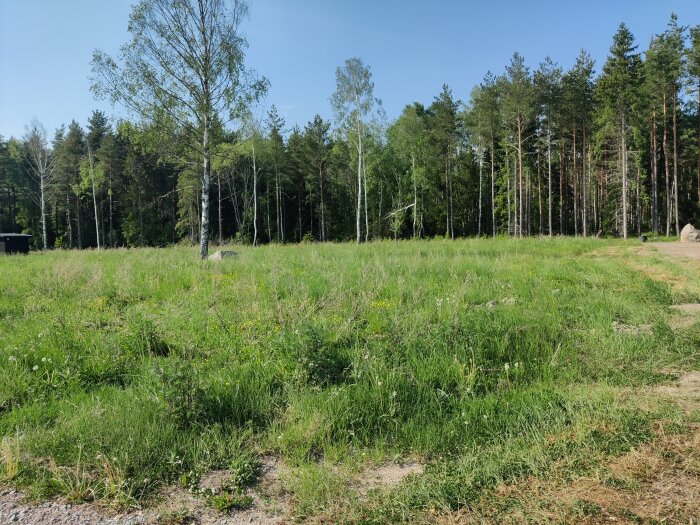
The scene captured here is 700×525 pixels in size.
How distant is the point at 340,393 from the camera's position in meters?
3.69

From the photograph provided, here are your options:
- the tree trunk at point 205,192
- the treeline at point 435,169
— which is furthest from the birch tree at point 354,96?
the tree trunk at point 205,192

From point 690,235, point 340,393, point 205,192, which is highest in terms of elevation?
point 205,192

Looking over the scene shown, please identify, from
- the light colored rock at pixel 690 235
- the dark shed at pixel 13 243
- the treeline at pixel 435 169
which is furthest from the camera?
the treeline at pixel 435 169

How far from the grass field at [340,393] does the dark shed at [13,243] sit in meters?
23.3

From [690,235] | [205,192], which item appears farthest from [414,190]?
[205,192]

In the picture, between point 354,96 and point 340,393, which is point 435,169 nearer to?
point 354,96

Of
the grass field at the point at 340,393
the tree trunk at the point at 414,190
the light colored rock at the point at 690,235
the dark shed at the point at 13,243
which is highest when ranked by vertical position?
the tree trunk at the point at 414,190

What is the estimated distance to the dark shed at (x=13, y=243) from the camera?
25.1 m

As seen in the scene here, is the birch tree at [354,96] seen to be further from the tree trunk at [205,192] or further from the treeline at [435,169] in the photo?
the tree trunk at [205,192]

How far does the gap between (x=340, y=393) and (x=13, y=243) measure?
98.7 feet

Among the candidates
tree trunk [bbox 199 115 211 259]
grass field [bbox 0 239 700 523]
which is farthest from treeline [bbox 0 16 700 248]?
grass field [bbox 0 239 700 523]

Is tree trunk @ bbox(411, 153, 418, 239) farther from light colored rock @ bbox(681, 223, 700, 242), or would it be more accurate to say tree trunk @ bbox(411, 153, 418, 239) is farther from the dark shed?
the dark shed

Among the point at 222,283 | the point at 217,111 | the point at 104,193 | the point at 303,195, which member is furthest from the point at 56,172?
the point at 222,283

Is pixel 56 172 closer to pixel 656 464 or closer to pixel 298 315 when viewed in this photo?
pixel 298 315
